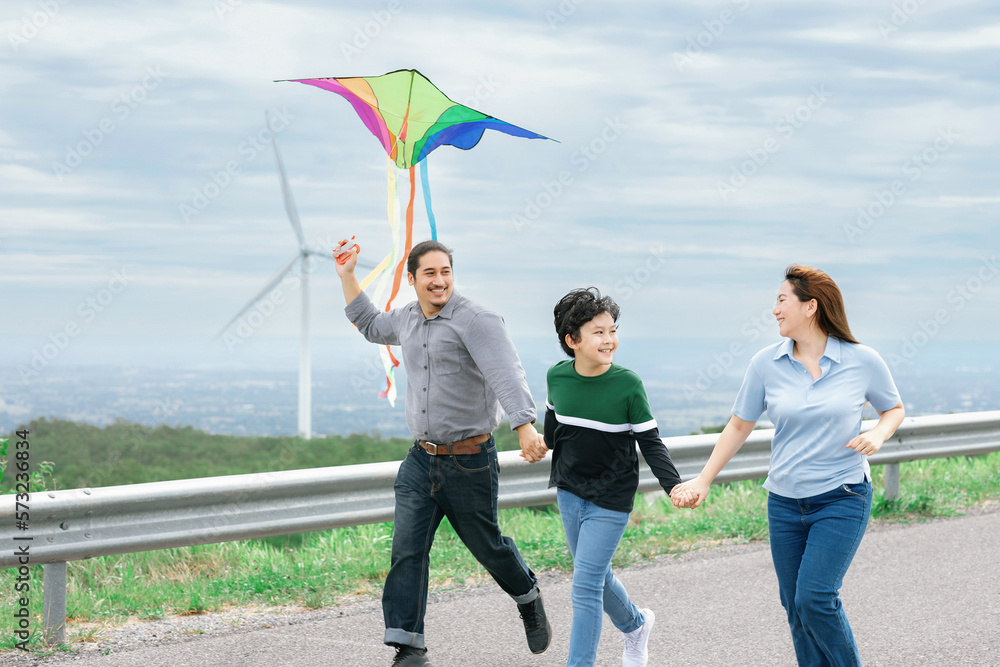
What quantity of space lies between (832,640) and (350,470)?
9.31ft

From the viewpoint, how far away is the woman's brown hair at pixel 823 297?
152 inches

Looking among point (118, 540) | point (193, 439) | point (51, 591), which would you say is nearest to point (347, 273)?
point (118, 540)

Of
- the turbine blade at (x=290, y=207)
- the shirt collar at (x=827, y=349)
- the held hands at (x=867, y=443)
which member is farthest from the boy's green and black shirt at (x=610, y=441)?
the turbine blade at (x=290, y=207)

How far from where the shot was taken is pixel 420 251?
461cm

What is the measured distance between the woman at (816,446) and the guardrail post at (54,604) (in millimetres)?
3024

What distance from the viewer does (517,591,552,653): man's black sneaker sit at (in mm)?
4652

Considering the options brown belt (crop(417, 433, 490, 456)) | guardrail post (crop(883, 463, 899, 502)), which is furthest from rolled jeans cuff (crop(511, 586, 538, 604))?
guardrail post (crop(883, 463, 899, 502))

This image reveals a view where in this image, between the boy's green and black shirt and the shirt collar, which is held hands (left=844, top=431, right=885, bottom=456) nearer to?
the shirt collar

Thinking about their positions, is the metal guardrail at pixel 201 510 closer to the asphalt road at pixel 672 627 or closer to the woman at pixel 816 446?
the asphalt road at pixel 672 627

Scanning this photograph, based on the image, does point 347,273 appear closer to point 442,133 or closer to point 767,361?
point 442,133

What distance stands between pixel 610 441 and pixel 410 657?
1331mm

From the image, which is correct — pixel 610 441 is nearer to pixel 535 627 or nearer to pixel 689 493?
pixel 689 493

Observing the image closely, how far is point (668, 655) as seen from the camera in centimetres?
Result: 466

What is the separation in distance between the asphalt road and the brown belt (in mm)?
979
